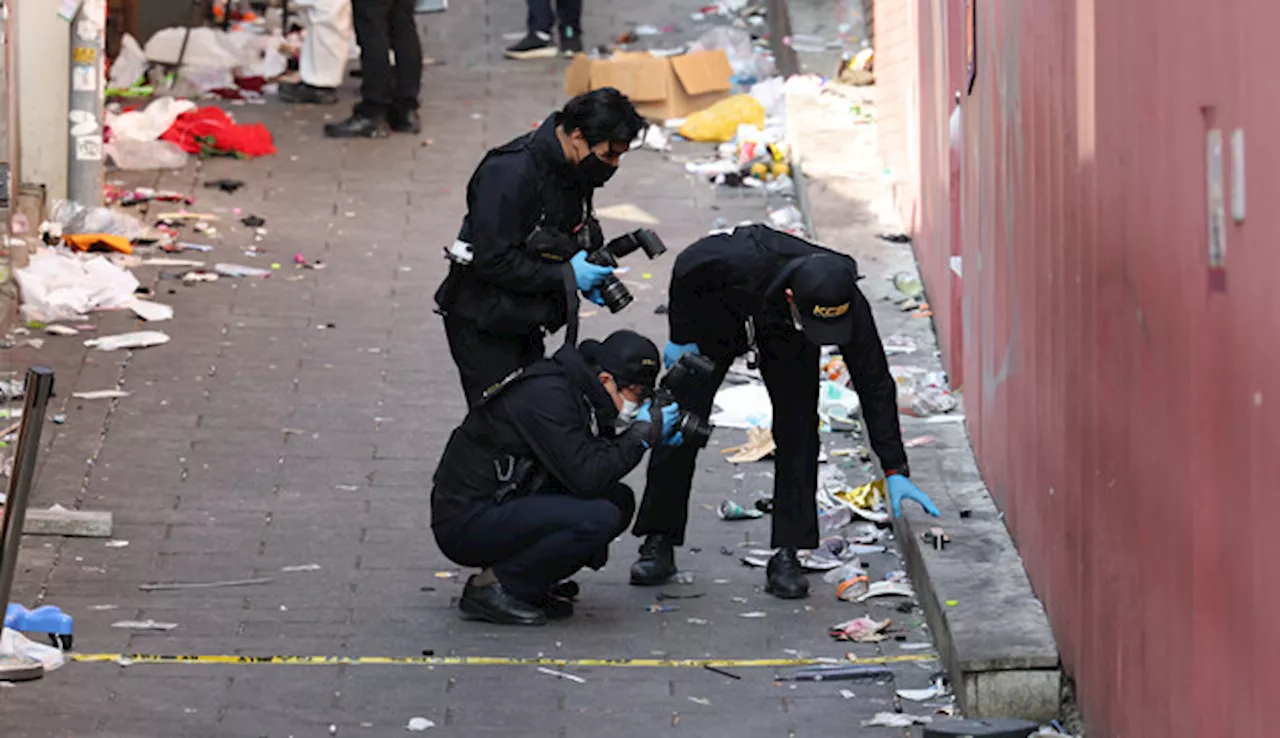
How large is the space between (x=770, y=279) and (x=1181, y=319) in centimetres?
249

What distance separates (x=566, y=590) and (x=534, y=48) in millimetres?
8164

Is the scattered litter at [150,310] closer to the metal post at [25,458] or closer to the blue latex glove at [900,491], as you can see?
the blue latex glove at [900,491]

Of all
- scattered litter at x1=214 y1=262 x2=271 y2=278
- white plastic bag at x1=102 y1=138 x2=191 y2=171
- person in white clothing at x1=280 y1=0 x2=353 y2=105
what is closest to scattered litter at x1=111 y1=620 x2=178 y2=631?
scattered litter at x1=214 y1=262 x2=271 y2=278

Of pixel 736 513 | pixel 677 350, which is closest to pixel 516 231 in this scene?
pixel 677 350

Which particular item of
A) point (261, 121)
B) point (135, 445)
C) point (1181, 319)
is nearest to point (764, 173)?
point (261, 121)

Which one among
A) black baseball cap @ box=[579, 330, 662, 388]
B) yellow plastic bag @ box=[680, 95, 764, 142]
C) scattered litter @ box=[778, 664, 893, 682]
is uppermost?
black baseball cap @ box=[579, 330, 662, 388]

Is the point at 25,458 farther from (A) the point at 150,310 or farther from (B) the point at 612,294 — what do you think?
(A) the point at 150,310

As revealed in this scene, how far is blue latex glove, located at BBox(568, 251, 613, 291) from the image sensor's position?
723 centimetres

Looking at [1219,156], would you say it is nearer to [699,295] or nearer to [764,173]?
[699,295]

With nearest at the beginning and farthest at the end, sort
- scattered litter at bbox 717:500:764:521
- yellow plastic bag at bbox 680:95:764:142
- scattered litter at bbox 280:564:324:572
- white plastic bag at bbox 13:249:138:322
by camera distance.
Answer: scattered litter at bbox 280:564:324:572, scattered litter at bbox 717:500:764:521, white plastic bag at bbox 13:249:138:322, yellow plastic bag at bbox 680:95:764:142

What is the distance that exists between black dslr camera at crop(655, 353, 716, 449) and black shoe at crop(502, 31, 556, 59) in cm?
810

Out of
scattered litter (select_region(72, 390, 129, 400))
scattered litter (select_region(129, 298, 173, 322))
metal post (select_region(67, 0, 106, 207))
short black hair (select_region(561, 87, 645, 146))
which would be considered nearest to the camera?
short black hair (select_region(561, 87, 645, 146))

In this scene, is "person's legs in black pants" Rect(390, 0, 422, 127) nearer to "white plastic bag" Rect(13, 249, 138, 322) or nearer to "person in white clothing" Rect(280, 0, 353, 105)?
"person in white clothing" Rect(280, 0, 353, 105)

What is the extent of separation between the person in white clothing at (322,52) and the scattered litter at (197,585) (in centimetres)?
651
